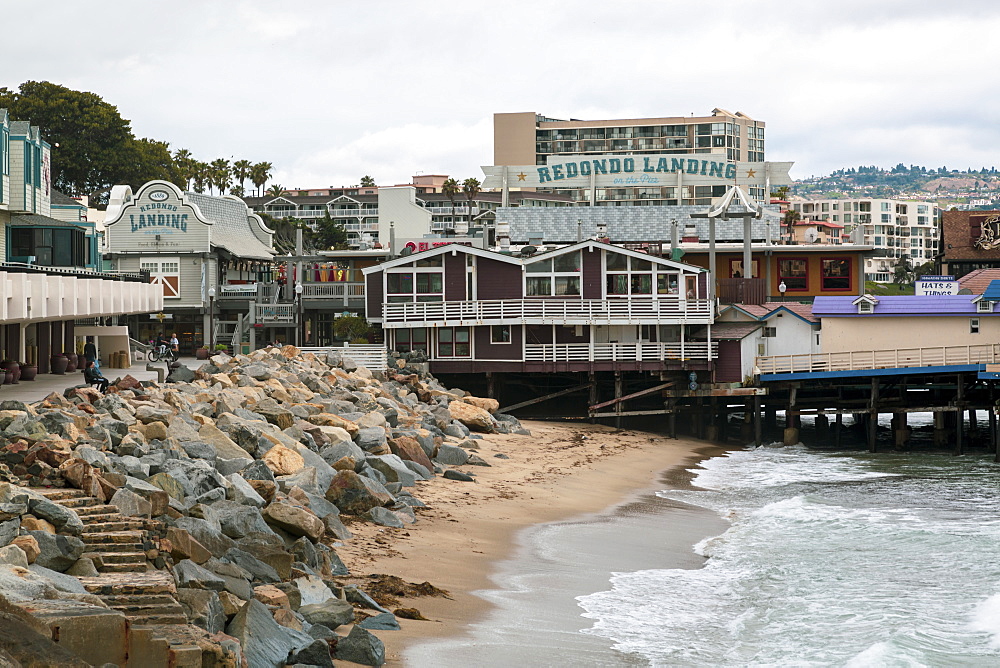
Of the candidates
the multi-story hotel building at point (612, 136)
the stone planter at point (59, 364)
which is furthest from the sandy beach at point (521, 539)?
the multi-story hotel building at point (612, 136)

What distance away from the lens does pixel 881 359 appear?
43625mm

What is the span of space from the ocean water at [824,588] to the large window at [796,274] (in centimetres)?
2759

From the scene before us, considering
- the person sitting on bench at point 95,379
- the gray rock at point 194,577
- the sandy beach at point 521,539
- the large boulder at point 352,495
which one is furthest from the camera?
the person sitting on bench at point 95,379

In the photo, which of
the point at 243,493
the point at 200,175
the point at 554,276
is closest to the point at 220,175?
the point at 200,175

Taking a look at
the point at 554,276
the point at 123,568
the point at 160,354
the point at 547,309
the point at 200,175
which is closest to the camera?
the point at 123,568

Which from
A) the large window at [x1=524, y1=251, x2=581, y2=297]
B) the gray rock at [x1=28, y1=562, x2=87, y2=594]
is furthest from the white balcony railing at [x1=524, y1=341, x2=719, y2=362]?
the gray rock at [x1=28, y1=562, x2=87, y2=594]

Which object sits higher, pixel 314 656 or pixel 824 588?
pixel 314 656

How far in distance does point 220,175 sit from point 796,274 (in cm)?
7719

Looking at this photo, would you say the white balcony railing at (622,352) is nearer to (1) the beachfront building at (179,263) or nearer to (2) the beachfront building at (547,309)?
(2) the beachfront building at (547,309)

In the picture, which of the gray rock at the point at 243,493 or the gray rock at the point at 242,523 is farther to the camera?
the gray rock at the point at 243,493

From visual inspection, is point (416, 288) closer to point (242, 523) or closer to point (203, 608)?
point (242, 523)

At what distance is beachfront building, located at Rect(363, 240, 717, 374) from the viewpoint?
1832 inches

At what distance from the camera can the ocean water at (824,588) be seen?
16.6 meters

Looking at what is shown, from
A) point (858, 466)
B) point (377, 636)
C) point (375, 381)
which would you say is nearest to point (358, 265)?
point (375, 381)
